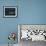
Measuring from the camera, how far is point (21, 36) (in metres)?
4.50

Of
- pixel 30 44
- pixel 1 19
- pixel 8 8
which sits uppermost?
pixel 8 8

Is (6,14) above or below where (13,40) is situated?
above

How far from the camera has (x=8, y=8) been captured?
4629 mm

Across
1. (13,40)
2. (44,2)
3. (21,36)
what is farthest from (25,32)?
(44,2)

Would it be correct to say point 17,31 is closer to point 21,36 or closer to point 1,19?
point 21,36

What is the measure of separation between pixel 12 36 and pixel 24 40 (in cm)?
42

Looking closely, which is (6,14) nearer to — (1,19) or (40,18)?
(1,19)

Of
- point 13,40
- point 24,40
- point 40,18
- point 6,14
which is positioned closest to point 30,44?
point 24,40

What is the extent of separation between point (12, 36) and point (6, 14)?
78 cm

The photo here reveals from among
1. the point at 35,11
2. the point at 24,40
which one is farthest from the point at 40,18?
the point at 24,40

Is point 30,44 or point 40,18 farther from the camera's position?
point 40,18

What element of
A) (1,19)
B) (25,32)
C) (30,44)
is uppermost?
(1,19)

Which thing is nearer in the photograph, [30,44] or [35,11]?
[30,44]

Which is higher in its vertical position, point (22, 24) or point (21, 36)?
point (22, 24)
